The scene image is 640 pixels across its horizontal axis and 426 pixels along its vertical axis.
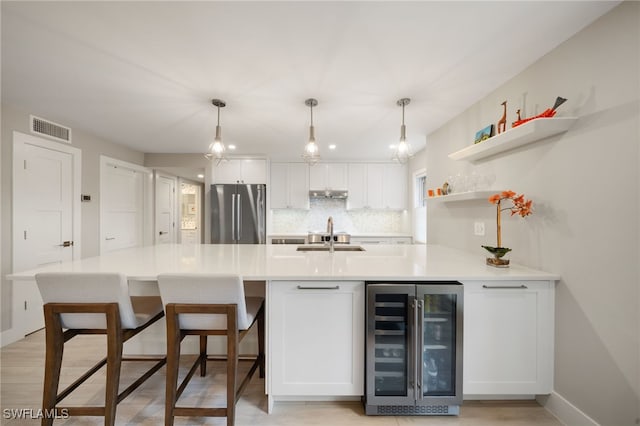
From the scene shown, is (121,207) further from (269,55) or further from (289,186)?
(269,55)

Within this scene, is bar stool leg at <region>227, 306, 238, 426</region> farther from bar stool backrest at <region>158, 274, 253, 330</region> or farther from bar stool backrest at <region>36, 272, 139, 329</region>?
bar stool backrest at <region>36, 272, 139, 329</region>

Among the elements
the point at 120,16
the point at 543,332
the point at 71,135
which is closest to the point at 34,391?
the point at 120,16

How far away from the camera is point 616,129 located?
131cm

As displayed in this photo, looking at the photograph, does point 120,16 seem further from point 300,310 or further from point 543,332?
point 543,332

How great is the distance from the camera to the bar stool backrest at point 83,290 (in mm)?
1352

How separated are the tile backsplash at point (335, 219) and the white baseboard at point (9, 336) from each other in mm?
3489

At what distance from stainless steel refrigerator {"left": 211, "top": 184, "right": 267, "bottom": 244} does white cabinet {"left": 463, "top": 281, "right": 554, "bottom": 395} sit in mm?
3602

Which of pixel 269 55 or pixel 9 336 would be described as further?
pixel 9 336

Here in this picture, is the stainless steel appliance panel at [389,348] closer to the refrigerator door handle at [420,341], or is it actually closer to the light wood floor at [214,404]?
the refrigerator door handle at [420,341]

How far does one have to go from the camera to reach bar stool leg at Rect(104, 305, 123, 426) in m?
Result: 1.39

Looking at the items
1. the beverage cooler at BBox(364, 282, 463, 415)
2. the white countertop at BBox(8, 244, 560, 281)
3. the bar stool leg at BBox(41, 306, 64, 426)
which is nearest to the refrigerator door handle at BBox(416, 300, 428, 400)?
the beverage cooler at BBox(364, 282, 463, 415)

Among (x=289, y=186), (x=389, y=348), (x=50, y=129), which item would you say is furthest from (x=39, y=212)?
(x=389, y=348)

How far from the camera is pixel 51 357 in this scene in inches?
54.3

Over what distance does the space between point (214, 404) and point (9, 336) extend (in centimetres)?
246
